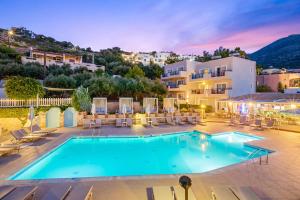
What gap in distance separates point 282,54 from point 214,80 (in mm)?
42716

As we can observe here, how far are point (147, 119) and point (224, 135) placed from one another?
20.0 ft

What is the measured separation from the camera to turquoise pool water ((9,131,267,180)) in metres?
7.88

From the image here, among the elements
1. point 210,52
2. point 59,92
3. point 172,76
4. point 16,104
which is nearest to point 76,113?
point 16,104

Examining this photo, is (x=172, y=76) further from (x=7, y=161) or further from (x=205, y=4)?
(x=7, y=161)

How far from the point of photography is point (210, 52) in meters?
47.0

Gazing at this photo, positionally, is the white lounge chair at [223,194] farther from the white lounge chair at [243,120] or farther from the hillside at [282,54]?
the hillside at [282,54]

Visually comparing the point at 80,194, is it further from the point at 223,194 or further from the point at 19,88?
the point at 19,88

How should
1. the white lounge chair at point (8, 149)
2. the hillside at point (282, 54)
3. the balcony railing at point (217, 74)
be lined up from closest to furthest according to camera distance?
the white lounge chair at point (8, 149)
the balcony railing at point (217, 74)
the hillside at point (282, 54)

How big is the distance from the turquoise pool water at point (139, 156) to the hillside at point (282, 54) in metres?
46.1

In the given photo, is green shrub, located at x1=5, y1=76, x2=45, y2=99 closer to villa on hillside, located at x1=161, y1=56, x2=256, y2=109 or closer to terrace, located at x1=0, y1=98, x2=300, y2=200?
terrace, located at x1=0, y1=98, x2=300, y2=200

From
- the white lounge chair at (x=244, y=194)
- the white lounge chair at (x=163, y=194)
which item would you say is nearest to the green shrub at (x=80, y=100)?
the white lounge chair at (x=163, y=194)

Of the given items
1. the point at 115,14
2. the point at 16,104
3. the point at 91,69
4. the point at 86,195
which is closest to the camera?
the point at 86,195

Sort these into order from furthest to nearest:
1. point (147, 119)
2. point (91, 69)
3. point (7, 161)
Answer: point (91, 69), point (147, 119), point (7, 161)

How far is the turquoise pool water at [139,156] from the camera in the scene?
7875 millimetres
